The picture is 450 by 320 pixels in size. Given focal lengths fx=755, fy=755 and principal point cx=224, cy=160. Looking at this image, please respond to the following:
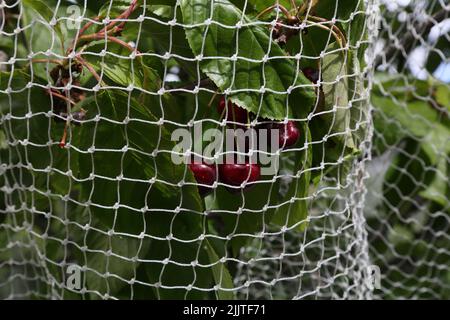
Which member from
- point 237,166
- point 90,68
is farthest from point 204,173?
point 90,68

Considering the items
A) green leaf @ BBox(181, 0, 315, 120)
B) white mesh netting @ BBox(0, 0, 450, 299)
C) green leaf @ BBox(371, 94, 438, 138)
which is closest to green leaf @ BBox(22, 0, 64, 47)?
white mesh netting @ BBox(0, 0, 450, 299)

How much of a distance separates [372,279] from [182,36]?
348 millimetres

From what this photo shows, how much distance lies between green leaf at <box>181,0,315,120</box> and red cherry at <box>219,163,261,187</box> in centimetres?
5

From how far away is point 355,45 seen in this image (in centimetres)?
69

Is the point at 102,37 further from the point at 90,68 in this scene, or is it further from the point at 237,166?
the point at 237,166

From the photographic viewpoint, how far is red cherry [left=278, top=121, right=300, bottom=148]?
63cm

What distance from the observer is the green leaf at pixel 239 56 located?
0.60 meters

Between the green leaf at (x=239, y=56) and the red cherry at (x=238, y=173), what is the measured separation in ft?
0.17

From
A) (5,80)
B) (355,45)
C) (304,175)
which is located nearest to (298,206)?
(304,175)

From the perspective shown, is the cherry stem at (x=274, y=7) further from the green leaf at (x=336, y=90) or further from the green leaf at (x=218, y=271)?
the green leaf at (x=218, y=271)

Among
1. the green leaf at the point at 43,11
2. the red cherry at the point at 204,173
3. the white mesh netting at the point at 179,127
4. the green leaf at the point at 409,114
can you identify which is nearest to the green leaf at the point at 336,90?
the white mesh netting at the point at 179,127

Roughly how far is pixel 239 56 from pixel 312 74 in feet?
0.28

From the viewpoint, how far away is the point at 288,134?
0.64 metres

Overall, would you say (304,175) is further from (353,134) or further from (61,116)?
(61,116)
